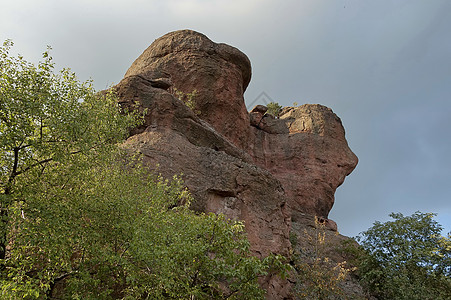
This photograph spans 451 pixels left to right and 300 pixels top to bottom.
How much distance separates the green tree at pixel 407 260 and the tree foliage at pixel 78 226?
1511 centimetres

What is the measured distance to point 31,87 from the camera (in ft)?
43.4

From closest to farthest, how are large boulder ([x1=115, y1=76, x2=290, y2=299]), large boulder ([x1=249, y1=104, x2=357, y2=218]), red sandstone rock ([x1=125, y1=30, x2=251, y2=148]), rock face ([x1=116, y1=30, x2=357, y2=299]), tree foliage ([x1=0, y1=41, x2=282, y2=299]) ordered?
→ tree foliage ([x1=0, y1=41, x2=282, y2=299]), large boulder ([x1=115, y1=76, x2=290, y2=299]), rock face ([x1=116, y1=30, x2=357, y2=299]), red sandstone rock ([x1=125, y1=30, x2=251, y2=148]), large boulder ([x1=249, y1=104, x2=357, y2=218])

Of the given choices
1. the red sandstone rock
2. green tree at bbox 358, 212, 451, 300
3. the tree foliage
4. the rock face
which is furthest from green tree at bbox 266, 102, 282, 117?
the tree foliage

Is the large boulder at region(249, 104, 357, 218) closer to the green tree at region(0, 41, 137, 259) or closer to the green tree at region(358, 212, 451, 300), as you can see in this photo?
the green tree at region(358, 212, 451, 300)

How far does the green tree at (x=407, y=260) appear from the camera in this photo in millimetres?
22375

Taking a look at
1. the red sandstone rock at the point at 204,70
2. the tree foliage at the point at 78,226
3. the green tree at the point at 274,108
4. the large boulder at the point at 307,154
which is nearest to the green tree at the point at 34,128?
the tree foliage at the point at 78,226

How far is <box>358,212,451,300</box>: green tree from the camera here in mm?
22375

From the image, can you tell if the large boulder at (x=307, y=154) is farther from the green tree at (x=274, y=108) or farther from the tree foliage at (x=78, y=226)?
the tree foliage at (x=78, y=226)

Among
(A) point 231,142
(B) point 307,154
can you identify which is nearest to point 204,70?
(A) point 231,142

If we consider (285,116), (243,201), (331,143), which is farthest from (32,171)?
(285,116)

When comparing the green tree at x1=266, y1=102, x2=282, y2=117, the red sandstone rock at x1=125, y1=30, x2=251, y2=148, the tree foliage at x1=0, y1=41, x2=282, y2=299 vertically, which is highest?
the green tree at x1=266, y1=102, x2=282, y2=117

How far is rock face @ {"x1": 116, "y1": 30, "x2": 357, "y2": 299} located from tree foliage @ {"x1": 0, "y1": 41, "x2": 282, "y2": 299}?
7111 mm

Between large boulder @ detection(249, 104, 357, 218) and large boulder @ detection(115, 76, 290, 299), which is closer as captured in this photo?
large boulder @ detection(115, 76, 290, 299)

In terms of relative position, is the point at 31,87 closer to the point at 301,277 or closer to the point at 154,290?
the point at 154,290
